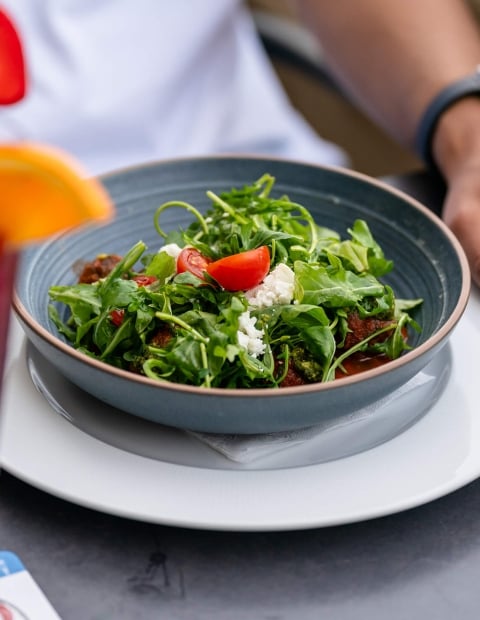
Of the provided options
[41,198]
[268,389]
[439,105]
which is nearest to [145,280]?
[268,389]

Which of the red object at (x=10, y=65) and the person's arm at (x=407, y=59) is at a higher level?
the red object at (x=10, y=65)

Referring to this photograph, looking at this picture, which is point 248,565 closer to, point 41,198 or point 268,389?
point 268,389

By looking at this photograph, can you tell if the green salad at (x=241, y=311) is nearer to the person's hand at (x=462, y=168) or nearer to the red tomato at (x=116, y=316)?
the red tomato at (x=116, y=316)

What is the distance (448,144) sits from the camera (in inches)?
56.1

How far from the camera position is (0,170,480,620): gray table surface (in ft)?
2.34

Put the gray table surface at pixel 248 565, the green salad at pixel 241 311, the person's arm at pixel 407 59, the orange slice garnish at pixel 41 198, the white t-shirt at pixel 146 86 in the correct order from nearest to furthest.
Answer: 1. the orange slice garnish at pixel 41 198
2. the gray table surface at pixel 248 565
3. the green salad at pixel 241 311
4. the person's arm at pixel 407 59
5. the white t-shirt at pixel 146 86

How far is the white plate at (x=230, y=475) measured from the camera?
75cm

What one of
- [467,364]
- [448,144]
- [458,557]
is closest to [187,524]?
[458,557]

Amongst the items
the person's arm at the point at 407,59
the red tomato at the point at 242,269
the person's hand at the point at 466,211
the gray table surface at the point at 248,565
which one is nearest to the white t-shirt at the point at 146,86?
the person's arm at the point at 407,59

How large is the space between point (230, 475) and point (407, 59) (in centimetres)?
105

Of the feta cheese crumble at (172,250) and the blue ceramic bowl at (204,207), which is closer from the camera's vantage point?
the blue ceramic bowl at (204,207)

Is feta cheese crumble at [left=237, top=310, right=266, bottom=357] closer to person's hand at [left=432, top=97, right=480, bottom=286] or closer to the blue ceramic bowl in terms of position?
the blue ceramic bowl

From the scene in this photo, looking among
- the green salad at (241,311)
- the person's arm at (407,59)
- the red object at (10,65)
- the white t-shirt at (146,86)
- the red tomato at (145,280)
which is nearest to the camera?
the red object at (10,65)

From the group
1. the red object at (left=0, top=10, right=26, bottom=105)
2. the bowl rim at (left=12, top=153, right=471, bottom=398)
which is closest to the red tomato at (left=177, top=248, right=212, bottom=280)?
the bowl rim at (left=12, top=153, right=471, bottom=398)
